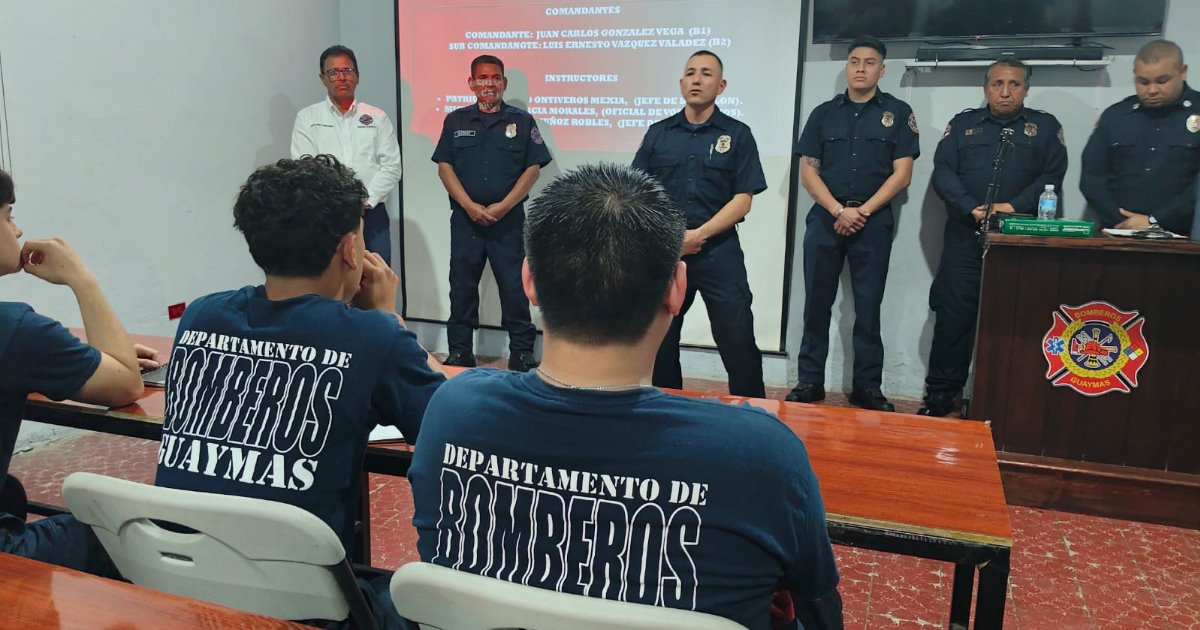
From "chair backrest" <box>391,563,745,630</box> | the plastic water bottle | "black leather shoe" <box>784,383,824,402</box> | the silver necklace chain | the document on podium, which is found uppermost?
the plastic water bottle

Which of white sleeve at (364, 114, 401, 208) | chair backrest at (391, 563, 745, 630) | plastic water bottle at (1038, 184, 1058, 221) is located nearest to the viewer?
chair backrest at (391, 563, 745, 630)

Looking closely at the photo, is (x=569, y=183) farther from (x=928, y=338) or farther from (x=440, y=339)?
(x=440, y=339)

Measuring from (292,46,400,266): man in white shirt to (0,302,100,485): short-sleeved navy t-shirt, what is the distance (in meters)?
3.05

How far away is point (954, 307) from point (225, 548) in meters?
3.54

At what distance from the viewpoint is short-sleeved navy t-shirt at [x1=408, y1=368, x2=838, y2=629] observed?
872mm

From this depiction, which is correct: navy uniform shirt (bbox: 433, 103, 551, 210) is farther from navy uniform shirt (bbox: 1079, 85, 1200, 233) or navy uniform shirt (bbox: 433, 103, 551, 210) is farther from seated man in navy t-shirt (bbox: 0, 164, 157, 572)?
seated man in navy t-shirt (bbox: 0, 164, 157, 572)

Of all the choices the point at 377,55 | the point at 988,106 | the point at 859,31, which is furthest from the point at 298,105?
the point at 988,106

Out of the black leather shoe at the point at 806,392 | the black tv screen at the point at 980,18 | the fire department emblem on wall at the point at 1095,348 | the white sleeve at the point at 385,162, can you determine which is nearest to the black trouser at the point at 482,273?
the white sleeve at the point at 385,162

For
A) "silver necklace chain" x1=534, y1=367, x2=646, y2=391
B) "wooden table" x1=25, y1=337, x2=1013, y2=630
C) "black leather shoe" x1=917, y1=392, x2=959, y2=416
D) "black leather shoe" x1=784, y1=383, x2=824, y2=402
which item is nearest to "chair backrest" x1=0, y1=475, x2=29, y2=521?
"wooden table" x1=25, y1=337, x2=1013, y2=630

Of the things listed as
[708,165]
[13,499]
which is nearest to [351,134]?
[708,165]

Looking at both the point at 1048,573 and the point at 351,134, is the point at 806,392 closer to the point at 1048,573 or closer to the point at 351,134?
the point at 1048,573

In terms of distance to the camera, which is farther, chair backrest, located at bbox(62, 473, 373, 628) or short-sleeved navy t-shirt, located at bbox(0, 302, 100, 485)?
short-sleeved navy t-shirt, located at bbox(0, 302, 100, 485)

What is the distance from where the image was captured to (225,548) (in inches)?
43.2

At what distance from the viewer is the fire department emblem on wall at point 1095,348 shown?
9.19ft
